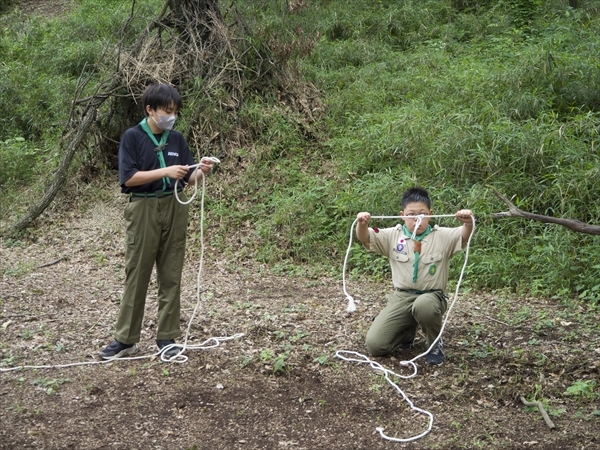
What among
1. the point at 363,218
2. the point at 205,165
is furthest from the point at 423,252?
the point at 205,165

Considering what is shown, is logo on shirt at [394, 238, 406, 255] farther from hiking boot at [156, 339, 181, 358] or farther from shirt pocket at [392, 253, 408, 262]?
hiking boot at [156, 339, 181, 358]

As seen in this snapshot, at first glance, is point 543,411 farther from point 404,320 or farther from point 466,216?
point 466,216

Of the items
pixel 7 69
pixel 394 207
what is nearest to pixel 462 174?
pixel 394 207

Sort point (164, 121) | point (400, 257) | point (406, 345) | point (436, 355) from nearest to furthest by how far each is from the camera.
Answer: point (164, 121)
point (436, 355)
point (400, 257)
point (406, 345)

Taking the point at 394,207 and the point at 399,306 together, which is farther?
the point at 394,207

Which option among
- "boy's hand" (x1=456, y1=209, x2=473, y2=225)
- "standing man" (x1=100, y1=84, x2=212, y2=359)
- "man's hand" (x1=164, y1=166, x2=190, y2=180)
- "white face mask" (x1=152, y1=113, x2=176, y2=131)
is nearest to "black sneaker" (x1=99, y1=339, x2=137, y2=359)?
"standing man" (x1=100, y1=84, x2=212, y2=359)

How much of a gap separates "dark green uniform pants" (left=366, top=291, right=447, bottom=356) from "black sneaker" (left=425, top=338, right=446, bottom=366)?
0.20ft

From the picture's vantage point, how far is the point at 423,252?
162 inches

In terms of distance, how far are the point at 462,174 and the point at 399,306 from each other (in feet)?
9.87

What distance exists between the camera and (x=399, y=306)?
13.7ft

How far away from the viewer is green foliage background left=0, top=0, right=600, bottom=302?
6.29 meters

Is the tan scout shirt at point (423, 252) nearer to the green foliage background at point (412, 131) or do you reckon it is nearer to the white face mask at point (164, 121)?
the white face mask at point (164, 121)

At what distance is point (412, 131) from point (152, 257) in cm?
419

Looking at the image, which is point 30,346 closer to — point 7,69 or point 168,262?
point 168,262
